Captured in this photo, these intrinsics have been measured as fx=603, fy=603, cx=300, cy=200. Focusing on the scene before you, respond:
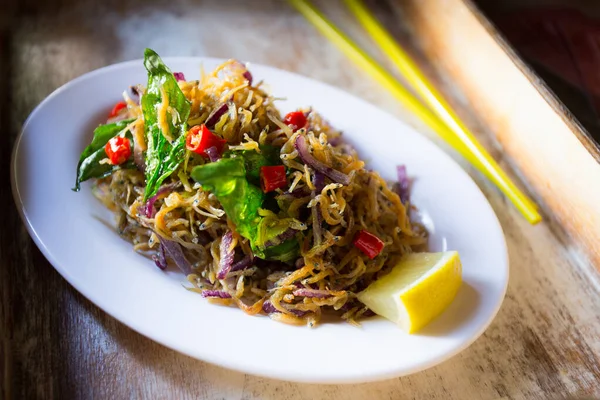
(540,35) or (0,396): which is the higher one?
(540,35)

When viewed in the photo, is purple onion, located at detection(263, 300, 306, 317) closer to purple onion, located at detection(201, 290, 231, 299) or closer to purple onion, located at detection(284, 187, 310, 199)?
purple onion, located at detection(201, 290, 231, 299)

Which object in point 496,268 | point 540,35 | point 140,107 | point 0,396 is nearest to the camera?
point 0,396

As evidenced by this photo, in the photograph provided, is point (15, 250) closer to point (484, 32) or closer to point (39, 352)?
Answer: point (39, 352)

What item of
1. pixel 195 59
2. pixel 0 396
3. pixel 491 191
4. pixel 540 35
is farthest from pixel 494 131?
pixel 0 396

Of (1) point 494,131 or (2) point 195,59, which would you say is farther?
(1) point 494,131

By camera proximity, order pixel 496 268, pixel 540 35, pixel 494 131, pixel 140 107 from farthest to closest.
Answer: pixel 540 35 → pixel 494 131 → pixel 140 107 → pixel 496 268

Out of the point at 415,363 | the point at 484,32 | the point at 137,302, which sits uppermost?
the point at 484,32

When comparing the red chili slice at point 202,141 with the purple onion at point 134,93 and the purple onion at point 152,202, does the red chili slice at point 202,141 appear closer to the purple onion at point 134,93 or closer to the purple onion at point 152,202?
the purple onion at point 152,202
